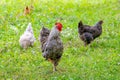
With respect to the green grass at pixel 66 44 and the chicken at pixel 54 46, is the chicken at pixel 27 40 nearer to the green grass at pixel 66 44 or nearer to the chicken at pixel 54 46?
the green grass at pixel 66 44

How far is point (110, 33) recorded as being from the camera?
41.3 ft

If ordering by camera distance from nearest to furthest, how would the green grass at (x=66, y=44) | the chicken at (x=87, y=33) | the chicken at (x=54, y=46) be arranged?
the chicken at (x=54, y=46), the green grass at (x=66, y=44), the chicken at (x=87, y=33)

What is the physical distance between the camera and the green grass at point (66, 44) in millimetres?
9023

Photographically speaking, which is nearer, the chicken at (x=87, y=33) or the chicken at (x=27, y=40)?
the chicken at (x=27, y=40)

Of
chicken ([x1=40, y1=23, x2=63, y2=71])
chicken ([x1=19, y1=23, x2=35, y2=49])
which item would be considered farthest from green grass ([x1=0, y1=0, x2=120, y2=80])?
chicken ([x1=40, y1=23, x2=63, y2=71])

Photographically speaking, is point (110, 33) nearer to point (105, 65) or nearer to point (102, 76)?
point (105, 65)

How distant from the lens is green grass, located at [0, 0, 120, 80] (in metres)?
9.02

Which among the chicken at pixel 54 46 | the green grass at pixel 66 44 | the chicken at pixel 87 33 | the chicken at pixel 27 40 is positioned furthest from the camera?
the chicken at pixel 87 33

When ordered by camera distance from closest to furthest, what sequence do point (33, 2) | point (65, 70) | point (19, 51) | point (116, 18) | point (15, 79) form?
point (15, 79) < point (65, 70) < point (19, 51) < point (116, 18) < point (33, 2)

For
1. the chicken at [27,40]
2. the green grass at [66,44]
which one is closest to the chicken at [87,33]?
the green grass at [66,44]

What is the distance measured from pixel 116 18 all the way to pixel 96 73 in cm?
588

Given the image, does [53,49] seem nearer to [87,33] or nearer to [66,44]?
[87,33]

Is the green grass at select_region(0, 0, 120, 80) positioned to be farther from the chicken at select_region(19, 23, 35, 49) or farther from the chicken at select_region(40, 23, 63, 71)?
the chicken at select_region(40, 23, 63, 71)

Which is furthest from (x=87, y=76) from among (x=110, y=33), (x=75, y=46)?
(x=110, y=33)
